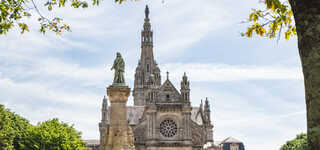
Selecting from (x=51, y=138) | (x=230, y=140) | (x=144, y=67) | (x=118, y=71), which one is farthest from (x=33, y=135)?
(x=230, y=140)

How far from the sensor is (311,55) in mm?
4133

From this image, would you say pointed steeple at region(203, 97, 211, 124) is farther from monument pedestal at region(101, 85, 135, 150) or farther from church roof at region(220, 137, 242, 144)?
monument pedestal at region(101, 85, 135, 150)

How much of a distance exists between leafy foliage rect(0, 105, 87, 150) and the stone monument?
15.1 m

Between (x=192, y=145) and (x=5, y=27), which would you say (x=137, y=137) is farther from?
(x=5, y=27)

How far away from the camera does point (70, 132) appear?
1502 inches

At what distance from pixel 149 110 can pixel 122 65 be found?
29.2 metres

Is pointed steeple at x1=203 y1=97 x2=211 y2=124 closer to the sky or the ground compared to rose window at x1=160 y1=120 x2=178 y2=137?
closer to the sky

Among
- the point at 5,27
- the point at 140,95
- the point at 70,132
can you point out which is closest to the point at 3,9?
the point at 5,27

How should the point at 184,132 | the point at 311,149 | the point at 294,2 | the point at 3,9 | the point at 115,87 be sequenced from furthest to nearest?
the point at 184,132
the point at 115,87
the point at 3,9
the point at 294,2
the point at 311,149

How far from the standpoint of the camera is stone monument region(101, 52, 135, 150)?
1889cm

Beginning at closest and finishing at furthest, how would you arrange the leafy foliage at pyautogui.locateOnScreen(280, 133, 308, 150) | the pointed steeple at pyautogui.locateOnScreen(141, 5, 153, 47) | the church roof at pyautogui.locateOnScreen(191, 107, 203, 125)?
the leafy foliage at pyautogui.locateOnScreen(280, 133, 308, 150), the church roof at pyautogui.locateOnScreen(191, 107, 203, 125), the pointed steeple at pyautogui.locateOnScreen(141, 5, 153, 47)

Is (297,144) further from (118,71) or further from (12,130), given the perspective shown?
(12,130)

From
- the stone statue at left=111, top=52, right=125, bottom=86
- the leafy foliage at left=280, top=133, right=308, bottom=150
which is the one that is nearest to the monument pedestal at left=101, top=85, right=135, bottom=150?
the stone statue at left=111, top=52, right=125, bottom=86

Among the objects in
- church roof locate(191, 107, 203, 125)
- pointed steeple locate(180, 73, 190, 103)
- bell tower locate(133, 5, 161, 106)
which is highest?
bell tower locate(133, 5, 161, 106)
